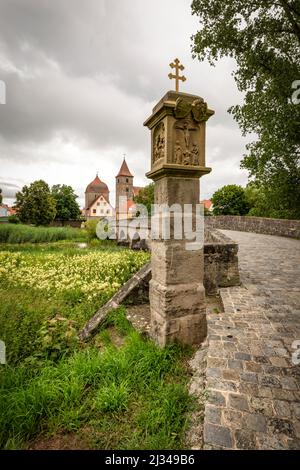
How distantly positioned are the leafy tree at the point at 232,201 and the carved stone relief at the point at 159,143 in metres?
33.0

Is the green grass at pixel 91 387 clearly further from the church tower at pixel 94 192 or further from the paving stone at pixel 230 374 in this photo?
the church tower at pixel 94 192

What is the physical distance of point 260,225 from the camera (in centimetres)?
1823

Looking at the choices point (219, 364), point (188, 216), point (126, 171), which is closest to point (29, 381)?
point (219, 364)

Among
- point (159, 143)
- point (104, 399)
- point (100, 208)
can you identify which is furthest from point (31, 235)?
point (100, 208)

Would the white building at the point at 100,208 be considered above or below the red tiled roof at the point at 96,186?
below

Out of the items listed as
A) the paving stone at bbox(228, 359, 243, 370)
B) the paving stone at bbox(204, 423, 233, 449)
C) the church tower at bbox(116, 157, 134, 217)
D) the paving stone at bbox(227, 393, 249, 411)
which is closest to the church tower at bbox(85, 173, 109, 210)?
the church tower at bbox(116, 157, 134, 217)

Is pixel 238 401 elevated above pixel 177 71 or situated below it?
below

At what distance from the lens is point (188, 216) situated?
3.01m

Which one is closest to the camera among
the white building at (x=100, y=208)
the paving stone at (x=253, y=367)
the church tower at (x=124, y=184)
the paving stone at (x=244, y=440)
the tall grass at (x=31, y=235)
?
the paving stone at (x=244, y=440)

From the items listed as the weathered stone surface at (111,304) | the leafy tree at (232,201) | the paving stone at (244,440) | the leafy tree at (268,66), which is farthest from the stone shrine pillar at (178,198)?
the leafy tree at (232,201)

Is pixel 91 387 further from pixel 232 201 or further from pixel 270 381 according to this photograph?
pixel 232 201

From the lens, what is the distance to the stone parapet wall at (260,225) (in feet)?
49.4

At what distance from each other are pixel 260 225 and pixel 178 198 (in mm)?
17264

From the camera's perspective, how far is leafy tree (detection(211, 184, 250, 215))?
34188mm
